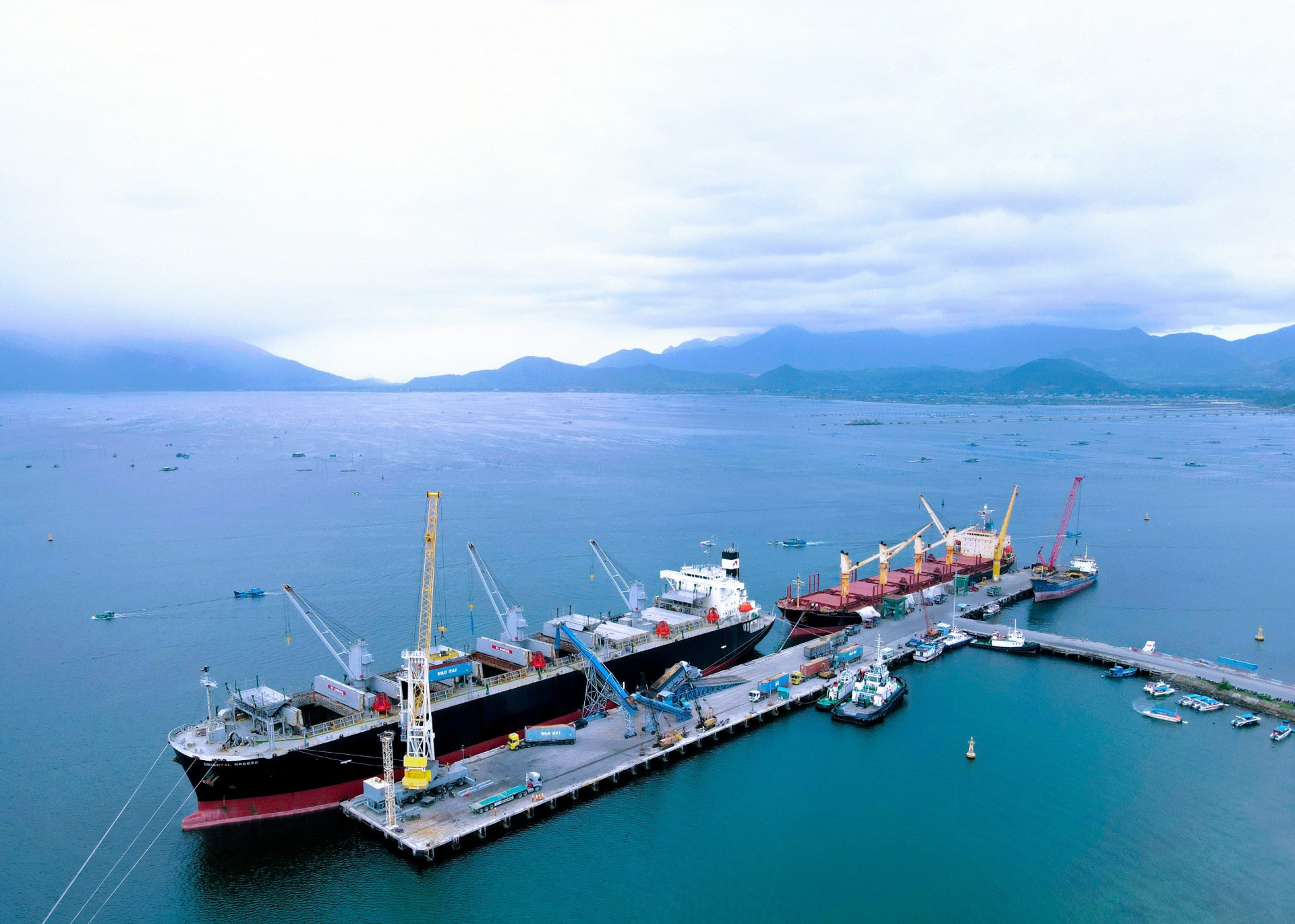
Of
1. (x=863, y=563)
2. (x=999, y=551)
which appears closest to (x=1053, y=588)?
(x=999, y=551)

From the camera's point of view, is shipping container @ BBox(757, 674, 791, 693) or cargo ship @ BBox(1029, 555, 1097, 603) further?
cargo ship @ BBox(1029, 555, 1097, 603)

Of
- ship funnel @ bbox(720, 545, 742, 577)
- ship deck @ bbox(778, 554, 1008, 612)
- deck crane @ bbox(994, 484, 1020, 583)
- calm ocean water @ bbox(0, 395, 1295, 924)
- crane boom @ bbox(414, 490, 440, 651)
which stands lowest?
calm ocean water @ bbox(0, 395, 1295, 924)

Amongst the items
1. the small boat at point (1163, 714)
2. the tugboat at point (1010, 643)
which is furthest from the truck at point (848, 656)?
the small boat at point (1163, 714)

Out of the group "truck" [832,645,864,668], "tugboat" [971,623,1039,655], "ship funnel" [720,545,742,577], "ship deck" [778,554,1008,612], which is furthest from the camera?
"ship deck" [778,554,1008,612]

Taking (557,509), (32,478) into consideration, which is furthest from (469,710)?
(32,478)

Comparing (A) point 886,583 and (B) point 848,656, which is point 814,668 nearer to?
(B) point 848,656

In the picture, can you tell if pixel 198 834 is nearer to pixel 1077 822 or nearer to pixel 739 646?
pixel 739 646

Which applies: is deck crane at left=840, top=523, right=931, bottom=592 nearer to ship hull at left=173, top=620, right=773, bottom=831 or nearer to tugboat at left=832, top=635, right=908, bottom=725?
tugboat at left=832, top=635, right=908, bottom=725

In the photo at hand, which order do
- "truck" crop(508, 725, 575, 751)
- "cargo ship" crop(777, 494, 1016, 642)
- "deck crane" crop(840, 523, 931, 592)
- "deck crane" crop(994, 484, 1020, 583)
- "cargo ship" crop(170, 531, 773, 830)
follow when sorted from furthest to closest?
1. "deck crane" crop(994, 484, 1020, 583)
2. "deck crane" crop(840, 523, 931, 592)
3. "cargo ship" crop(777, 494, 1016, 642)
4. "truck" crop(508, 725, 575, 751)
5. "cargo ship" crop(170, 531, 773, 830)

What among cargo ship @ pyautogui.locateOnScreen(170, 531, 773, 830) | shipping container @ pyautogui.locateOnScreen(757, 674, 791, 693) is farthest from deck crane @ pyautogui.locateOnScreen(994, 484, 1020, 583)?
shipping container @ pyautogui.locateOnScreen(757, 674, 791, 693)
